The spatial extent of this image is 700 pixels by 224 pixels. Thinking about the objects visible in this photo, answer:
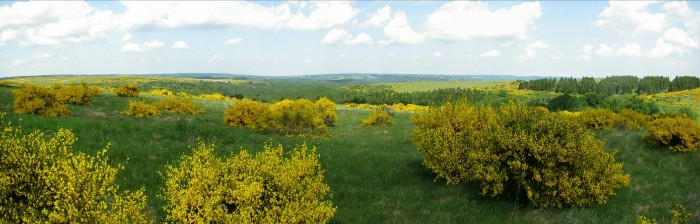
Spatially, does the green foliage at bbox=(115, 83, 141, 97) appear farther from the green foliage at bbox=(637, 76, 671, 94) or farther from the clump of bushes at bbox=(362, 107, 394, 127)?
the green foliage at bbox=(637, 76, 671, 94)

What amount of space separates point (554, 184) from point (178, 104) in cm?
3734

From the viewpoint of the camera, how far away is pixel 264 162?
30.6ft

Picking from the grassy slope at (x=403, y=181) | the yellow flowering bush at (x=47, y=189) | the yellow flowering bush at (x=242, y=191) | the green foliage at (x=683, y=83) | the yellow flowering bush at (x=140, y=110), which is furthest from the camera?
the green foliage at (x=683, y=83)

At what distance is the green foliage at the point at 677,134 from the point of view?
803 inches

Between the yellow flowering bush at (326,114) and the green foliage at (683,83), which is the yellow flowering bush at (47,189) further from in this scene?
the green foliage at (683,83)

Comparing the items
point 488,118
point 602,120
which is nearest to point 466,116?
point 488,118

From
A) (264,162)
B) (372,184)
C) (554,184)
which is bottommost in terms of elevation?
(372,184)

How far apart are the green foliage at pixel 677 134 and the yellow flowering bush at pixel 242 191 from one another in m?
20.6

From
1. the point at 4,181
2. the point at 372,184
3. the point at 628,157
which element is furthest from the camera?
the point at 628,157

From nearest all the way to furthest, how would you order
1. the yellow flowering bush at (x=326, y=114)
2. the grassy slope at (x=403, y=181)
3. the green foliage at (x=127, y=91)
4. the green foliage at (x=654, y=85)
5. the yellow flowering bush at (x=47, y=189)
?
the yellow flowering bush at (x=47, y=189) → the grassy slope at (x=403, y=181) → the green foliage at (x=127, y=91) → the yellow flowering bush at (x=326, y=114) → the green foliage at (x=654, y=85)

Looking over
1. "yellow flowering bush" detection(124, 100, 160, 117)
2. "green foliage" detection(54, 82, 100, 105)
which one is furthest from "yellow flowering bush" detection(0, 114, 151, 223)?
"green foliage" detection(54, 82, 100, 105)

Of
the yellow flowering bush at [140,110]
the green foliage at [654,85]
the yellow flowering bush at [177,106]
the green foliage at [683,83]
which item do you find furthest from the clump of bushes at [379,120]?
the green foliage at [683,83]

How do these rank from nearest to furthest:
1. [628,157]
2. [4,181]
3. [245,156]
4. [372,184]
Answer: [4,181]
[245,156]
[372,184]
[628,157]

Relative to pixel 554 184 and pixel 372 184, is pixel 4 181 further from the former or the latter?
pixel 554 184
